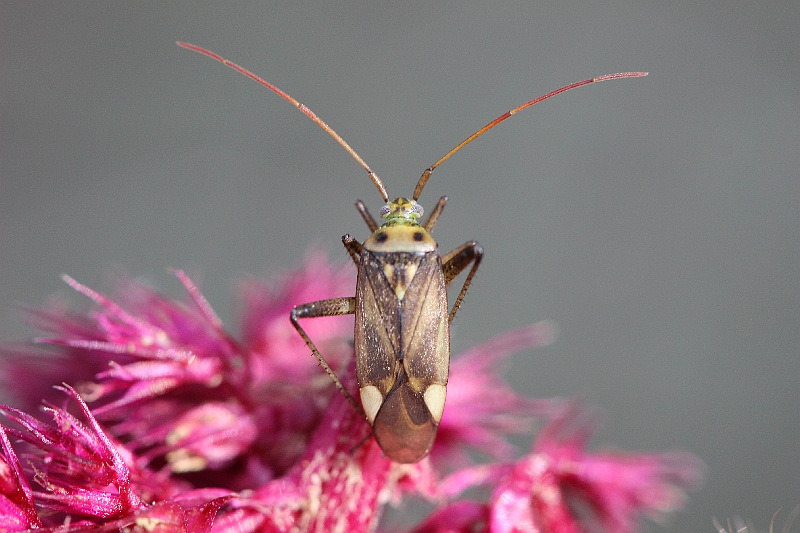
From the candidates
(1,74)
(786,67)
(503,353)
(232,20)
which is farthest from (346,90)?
(503,353)

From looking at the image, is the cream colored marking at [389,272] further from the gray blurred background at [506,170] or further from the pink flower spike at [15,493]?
the gray blurred background at [506,170]

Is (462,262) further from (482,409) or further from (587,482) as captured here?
(587,482)

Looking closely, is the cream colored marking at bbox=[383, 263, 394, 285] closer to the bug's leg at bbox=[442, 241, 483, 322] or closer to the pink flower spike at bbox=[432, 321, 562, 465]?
the bug's leg at bbox=[442, 241, 483, 322]

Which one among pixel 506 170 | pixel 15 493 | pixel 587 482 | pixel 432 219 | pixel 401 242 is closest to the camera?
pixel 15 493

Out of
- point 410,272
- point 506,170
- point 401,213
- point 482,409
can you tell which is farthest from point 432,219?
point 506,170

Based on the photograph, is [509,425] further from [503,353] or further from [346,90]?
[346,90]

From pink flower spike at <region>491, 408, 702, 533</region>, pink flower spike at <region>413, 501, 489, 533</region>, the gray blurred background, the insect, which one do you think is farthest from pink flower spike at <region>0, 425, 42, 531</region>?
the gray blurred background

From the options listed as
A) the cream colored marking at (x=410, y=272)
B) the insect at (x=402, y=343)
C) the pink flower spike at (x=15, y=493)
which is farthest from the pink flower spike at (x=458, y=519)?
the pink flower spike at (x=15, y=493)
